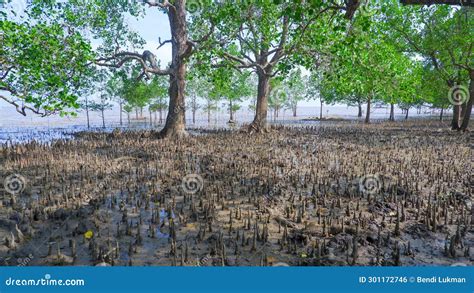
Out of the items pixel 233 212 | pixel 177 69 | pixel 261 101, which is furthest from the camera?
pixel 261 101

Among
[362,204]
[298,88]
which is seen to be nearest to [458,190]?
[362,204]

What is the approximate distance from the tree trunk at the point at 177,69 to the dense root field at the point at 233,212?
566 centimetres

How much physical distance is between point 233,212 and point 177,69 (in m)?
11.3

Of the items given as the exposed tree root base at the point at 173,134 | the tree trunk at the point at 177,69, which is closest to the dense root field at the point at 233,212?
the exposed tree root base at the point at 173,134

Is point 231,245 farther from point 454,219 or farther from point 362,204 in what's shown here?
point 454,219

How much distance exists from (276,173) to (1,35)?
27.4 ft

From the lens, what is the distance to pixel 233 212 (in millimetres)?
5289

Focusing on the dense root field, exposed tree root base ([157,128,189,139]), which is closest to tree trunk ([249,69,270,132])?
exposed tree root base ([157,128,189,139])

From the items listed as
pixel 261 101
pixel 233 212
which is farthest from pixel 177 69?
pixel 233 212

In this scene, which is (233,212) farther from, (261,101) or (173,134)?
(261,101)

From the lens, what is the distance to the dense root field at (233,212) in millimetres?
3783

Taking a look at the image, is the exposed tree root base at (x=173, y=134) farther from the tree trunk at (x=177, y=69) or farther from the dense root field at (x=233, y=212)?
the dense root field at (x=233, y=212)

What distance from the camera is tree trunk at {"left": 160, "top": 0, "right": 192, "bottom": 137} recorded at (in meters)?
14.9

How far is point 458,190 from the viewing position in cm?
650
